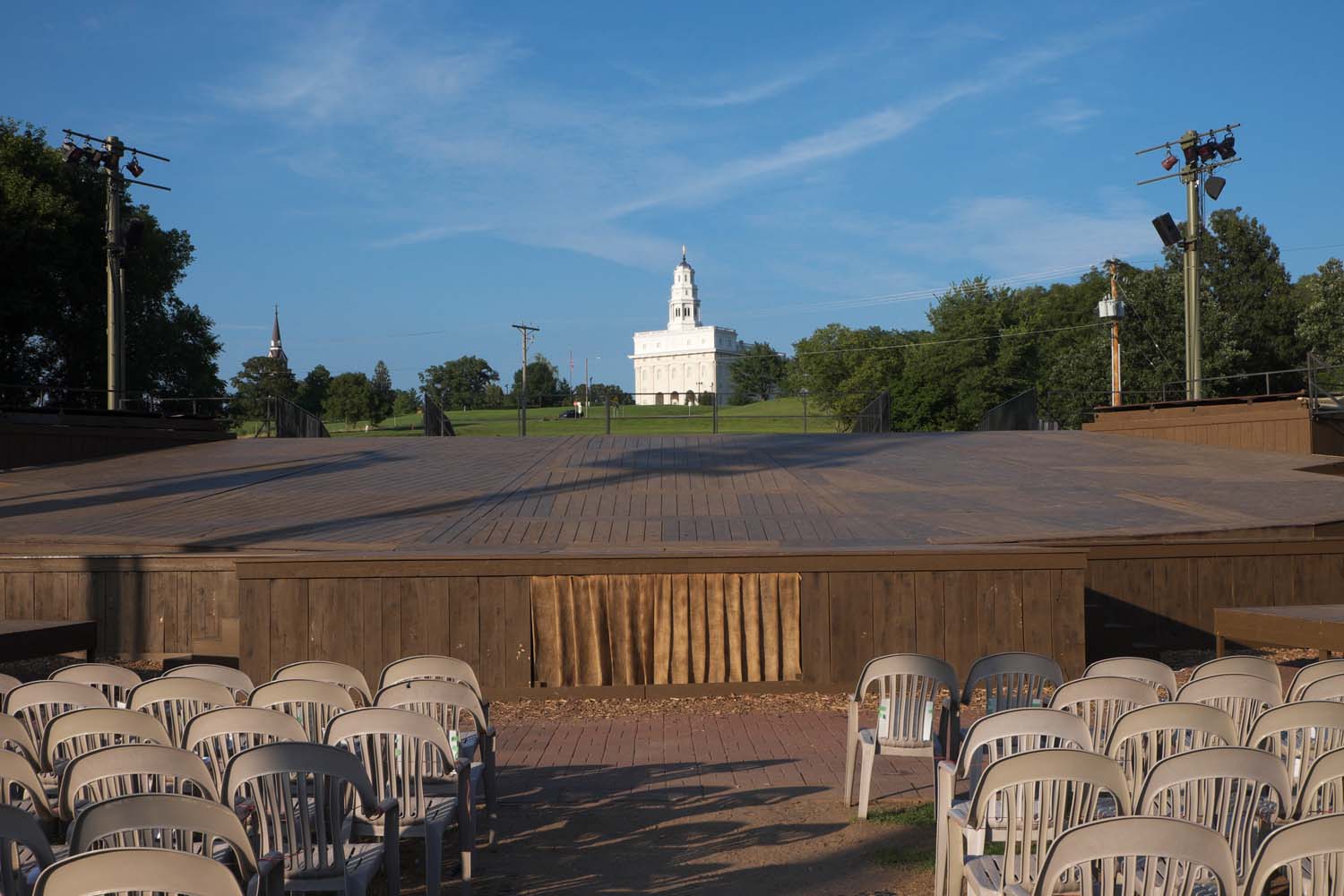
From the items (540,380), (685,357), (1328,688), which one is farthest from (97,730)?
(685,357)

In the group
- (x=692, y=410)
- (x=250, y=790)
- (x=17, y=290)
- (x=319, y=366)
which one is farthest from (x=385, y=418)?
(x=250, y=790)

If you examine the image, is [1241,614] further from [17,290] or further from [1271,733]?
[17,290]

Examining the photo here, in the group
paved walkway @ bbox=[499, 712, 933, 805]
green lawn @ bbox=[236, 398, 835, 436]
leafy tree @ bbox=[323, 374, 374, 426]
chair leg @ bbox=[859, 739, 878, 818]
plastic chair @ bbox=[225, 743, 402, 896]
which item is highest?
leafy tree @ bbox=[323, 374, 374, 426]

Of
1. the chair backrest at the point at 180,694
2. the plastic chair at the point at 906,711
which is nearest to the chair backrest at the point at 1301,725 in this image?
the plastic chair at the point at 906,711

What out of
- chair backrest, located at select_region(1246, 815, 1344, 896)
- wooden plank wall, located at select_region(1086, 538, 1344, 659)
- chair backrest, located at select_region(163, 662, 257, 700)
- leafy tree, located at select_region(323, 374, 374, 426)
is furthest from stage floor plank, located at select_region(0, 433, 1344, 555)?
leafy tree, located at select_region(323, 374, 374, 426)

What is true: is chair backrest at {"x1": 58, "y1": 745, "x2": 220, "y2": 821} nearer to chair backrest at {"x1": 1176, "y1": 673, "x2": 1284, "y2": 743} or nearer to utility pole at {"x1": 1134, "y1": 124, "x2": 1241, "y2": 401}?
chair backrest at {"x1": 1176, "y1": 673, "x2": 1284, "y2": 743}

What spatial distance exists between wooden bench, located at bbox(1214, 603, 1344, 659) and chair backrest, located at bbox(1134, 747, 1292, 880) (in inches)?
208

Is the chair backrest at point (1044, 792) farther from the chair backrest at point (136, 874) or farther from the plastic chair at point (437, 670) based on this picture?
the plastic chair at point (437, 670)

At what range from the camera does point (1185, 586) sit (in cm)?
1166

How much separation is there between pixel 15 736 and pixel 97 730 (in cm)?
32

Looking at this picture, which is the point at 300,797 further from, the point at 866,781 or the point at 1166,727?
the point at 1166,727

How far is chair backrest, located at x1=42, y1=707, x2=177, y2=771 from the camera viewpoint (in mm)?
4734

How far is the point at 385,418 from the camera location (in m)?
74.8

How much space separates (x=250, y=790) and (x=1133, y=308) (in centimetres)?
5379
